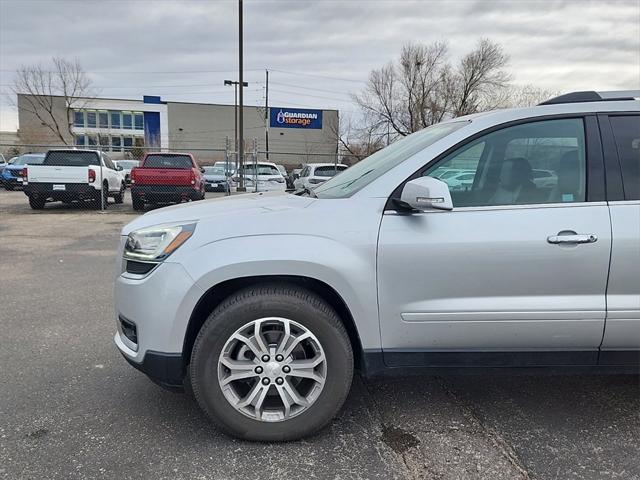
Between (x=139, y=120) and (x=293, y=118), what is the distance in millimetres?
31039

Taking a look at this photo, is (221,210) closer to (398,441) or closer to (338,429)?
(338,429)

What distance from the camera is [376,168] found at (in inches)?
125

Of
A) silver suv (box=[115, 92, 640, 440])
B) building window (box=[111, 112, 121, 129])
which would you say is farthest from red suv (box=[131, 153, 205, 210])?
building window (box=[111, 112, 121, 129])

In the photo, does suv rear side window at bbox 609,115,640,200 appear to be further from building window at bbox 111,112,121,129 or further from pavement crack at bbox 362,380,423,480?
building window at bbox 111,112,121,129

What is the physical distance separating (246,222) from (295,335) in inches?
25.5

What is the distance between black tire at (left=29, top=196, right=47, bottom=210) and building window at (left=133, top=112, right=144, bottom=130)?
59.6 meters

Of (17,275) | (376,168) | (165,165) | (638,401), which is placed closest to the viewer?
(376,168)

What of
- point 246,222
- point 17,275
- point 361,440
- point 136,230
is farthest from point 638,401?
point 17,275

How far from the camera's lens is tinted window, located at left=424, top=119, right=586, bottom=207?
2.84 m

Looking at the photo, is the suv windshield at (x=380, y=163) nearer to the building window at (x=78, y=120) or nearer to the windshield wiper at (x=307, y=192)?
the windshield wiper at (x=307, y=192)

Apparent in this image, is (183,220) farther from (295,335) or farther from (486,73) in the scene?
(486,73)

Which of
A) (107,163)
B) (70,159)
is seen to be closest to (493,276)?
(70,159)

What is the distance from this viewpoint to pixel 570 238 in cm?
267

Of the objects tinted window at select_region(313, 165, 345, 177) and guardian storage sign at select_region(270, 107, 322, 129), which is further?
guardian storage sign at select_region(270, 107, 322, 129)
